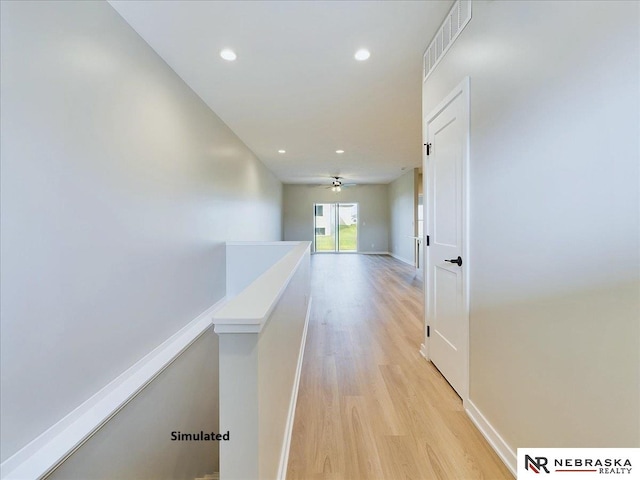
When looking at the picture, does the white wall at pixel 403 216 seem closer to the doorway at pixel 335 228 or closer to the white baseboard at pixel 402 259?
the white baseboard at pixel 402 259

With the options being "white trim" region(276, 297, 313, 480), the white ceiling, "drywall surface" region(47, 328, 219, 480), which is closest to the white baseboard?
the white ceiling

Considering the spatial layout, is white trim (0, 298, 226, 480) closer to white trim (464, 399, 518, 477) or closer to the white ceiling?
white trim (464, 399, 518, 477)

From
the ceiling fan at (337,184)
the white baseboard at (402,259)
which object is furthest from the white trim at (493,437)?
the ceiling fan at (337,184)

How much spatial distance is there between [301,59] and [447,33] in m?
1.29

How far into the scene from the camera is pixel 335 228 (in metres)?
11.5

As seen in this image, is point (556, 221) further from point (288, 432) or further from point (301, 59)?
point (301, 59)

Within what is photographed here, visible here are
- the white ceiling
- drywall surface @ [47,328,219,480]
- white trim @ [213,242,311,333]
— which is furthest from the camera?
the white ceiling

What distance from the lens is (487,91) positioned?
1559mm

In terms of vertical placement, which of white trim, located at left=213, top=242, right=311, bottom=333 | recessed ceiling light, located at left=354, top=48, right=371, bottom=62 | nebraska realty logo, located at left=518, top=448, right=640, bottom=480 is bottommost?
nebraska realty logo, located at left=518, top=448, right=640, bottom=480

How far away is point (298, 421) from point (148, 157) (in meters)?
2.48

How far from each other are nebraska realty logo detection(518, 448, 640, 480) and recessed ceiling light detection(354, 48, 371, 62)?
293 centimetres

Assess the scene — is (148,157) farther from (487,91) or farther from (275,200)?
(275,200)

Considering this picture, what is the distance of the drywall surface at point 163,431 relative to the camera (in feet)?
5.67

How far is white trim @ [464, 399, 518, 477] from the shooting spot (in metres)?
1.35
